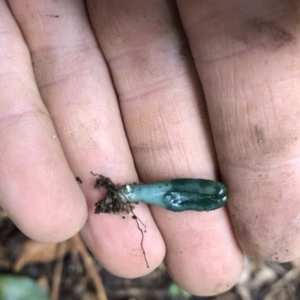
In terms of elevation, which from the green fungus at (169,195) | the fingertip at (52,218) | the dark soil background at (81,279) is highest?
the fingertip at (52,218)

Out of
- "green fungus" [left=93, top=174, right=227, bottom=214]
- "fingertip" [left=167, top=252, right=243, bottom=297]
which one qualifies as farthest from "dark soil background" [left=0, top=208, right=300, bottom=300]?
"green fungus" [left=93, top=174, right=227, bottom=214]

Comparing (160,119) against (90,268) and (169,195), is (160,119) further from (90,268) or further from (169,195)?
(90,268)

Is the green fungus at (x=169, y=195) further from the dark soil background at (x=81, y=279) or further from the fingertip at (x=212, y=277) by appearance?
the dark soil background at (x=81, y=279)

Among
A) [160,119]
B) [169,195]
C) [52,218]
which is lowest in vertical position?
[169,195]

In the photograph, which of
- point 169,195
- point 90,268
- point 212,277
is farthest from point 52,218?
point 90,268

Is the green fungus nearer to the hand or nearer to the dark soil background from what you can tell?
the hand

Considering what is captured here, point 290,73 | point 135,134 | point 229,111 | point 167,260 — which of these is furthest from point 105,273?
point 290,73

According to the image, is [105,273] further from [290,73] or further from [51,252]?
[290,73]

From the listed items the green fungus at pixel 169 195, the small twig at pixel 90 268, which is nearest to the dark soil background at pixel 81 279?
the small twig at pixel 90 268
